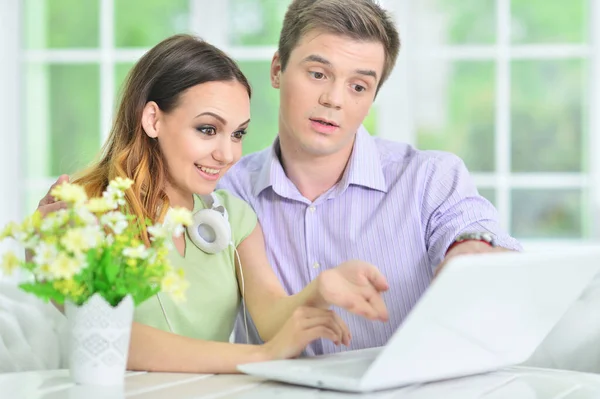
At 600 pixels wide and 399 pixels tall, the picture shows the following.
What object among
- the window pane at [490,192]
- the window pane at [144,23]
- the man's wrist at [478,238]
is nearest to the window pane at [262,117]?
the window pane at [144,23]

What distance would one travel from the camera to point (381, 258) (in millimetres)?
2186

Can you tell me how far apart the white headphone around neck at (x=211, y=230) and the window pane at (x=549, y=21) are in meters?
2.42

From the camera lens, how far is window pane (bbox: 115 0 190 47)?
13.6ft

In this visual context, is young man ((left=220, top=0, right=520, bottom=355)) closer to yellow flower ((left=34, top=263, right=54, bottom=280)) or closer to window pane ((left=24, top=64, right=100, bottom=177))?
yellow flower ((left=34, top=263, right=54, bottom=280))

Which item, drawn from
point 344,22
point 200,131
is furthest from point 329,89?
point 200,131

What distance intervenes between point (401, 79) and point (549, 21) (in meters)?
0.72

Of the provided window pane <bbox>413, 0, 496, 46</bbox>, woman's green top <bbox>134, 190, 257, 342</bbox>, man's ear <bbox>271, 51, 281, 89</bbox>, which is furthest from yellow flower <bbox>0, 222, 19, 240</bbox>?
window pane <bbox>413, 0, 496, 46</bbox>

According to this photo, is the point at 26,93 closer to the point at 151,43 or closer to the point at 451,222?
the point at 151,43

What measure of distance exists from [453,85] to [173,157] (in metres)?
2.33

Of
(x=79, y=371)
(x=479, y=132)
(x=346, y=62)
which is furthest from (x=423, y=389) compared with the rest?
(x=479, y=132)

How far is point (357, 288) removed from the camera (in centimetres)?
Result: 152

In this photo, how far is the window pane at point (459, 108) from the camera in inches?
156

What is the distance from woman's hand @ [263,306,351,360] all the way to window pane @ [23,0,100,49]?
2879 mm

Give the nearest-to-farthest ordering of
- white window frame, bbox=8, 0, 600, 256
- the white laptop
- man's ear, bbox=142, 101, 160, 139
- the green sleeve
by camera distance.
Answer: the white laptop → man's ear, bbox=142, 101, 160, 139 → the green sleeve → white window frame, bbox=8, 0, 600, 256
